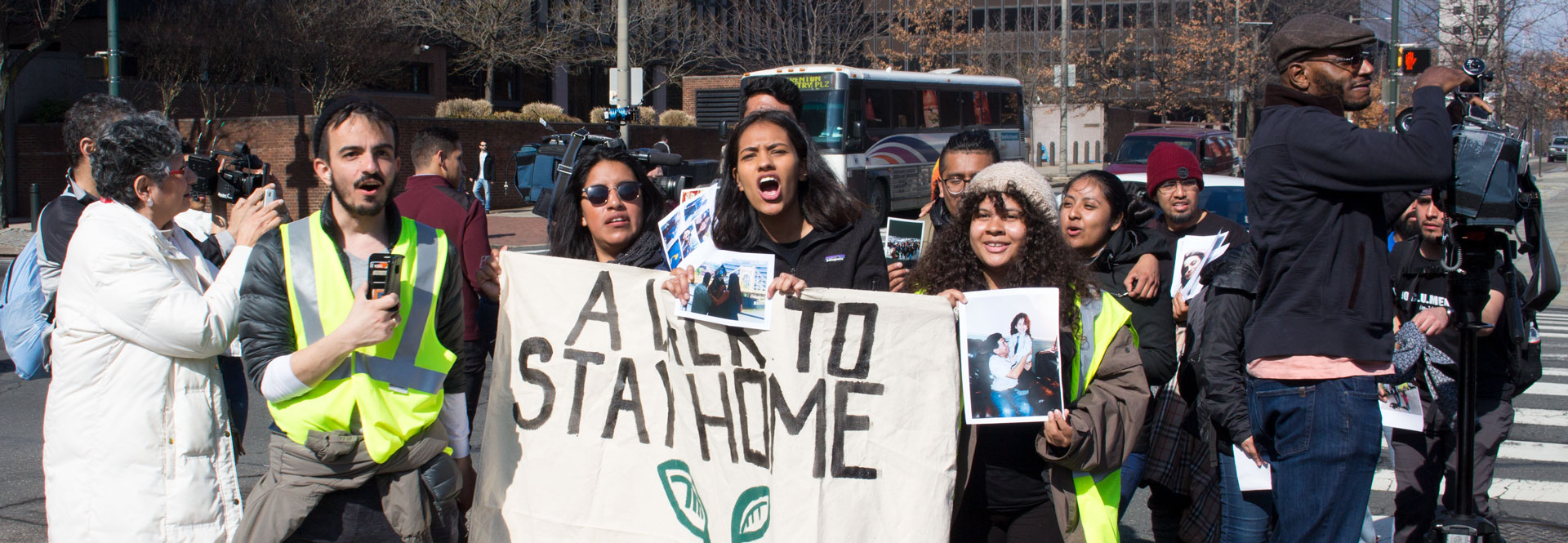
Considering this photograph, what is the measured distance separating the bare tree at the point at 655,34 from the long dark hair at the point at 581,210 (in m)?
30.7

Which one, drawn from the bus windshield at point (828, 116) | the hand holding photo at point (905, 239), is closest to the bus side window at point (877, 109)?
the bus windshield at point (828, 116)

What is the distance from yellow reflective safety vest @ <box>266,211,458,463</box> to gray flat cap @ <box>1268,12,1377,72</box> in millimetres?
2426

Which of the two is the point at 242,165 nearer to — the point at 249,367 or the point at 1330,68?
the point at 249,367

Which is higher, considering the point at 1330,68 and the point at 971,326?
the point at 1330,68

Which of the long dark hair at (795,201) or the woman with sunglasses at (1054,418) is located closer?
the woman with sunglasses at (1054,418)

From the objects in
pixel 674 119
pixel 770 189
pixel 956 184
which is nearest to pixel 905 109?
pixel 674 119

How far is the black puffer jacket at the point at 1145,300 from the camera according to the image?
4188mm

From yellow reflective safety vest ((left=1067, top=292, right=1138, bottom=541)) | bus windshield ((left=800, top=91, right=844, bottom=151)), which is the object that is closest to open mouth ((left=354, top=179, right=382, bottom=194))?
yellow reflective safety vest ((left=1067, top=292, right=1138, bottom=541))

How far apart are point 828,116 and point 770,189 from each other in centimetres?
1859

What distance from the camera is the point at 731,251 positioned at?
11.3 feet

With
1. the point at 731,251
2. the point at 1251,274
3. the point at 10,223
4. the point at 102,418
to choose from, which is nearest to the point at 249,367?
the point at 102,418

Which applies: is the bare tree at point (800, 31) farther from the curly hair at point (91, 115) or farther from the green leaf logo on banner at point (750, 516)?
the green leaf logo on banner at point (750, 516)

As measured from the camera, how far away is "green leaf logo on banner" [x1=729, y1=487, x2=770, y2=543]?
11.1ft

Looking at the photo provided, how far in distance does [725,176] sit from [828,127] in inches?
726
